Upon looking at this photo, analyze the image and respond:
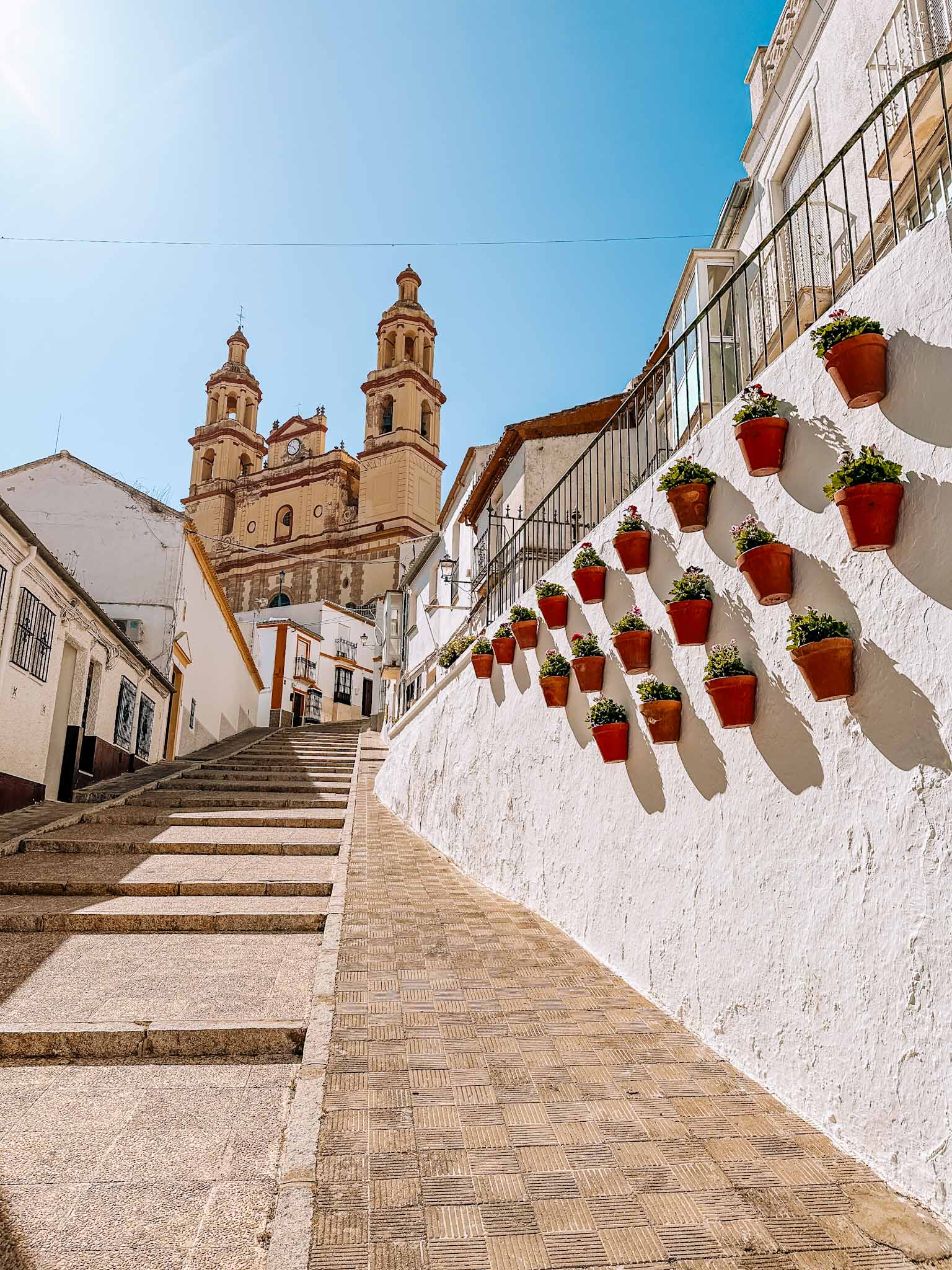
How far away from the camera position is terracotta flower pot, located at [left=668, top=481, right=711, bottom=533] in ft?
14.7

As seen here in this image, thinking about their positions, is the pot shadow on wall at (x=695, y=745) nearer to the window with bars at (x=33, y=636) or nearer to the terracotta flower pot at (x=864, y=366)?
the terracotta flower pot at (x=864, y=366)

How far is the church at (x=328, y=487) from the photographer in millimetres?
45406

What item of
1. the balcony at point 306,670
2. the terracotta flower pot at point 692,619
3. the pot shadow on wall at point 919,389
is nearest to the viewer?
the pot shadow on wall at point 919,389

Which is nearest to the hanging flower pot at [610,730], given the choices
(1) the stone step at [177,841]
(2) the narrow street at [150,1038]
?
Result: (2) the narrow street at [150,1038]

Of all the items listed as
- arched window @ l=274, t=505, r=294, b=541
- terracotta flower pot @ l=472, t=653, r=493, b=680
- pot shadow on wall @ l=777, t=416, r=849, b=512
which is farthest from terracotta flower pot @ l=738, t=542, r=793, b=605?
arched window @ l=274, t=505, r=294, b=541

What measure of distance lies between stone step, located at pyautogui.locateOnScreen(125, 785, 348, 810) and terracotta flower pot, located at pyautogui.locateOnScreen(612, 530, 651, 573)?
704 cm

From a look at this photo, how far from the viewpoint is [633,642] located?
4.99m

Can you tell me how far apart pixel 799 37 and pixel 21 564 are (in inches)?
390

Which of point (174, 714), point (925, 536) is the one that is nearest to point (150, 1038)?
point (925, 536)

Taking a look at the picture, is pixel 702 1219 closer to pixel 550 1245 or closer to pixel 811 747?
pixel 550 1245

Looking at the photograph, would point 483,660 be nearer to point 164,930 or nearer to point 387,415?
point 164,930

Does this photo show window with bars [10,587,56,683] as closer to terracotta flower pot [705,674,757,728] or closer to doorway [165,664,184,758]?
doorway [165,664,184,758]

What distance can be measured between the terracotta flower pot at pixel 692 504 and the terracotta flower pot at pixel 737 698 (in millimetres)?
981

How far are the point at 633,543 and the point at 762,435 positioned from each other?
4.50 ft
